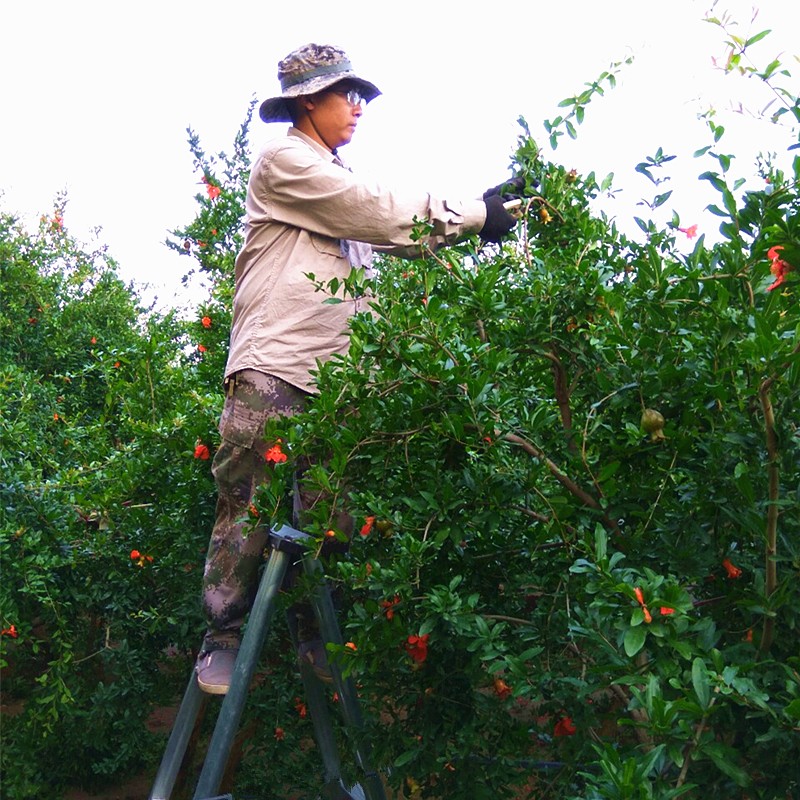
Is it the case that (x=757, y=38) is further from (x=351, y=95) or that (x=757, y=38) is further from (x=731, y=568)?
(x=351, y=95)

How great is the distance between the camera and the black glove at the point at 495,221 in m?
2.36

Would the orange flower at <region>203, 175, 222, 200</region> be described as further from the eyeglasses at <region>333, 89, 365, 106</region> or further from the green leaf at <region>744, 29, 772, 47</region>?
the green leaf at <region>744, 29, 772, 47</region>

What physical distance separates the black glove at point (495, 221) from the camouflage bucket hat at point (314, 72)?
1.65ft

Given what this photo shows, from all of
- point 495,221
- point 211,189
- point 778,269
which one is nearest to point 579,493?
point 778,269

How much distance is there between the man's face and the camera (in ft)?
8.58

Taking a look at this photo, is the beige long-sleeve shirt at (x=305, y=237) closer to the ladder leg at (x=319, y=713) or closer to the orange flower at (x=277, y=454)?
the orange flower at (x=277, y=454)

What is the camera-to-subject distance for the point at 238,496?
259cm

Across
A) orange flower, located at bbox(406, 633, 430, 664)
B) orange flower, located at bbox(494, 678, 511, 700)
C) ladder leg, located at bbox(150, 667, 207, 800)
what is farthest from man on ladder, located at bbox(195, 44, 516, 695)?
orange flower, located at bbox(494, 678, 511, 700)

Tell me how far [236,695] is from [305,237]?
3.50 feet

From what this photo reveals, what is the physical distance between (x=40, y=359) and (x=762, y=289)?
4218mm

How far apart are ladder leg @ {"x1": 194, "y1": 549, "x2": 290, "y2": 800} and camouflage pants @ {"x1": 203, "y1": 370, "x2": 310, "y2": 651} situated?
6.8 inches

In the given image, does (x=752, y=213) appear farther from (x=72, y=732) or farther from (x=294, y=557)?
(x=72, y=732)

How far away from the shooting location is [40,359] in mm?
5223

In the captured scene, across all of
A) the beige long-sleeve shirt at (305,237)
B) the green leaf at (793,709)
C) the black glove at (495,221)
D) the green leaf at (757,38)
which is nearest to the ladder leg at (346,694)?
the beige long-sleeve shirt at (305,237)
